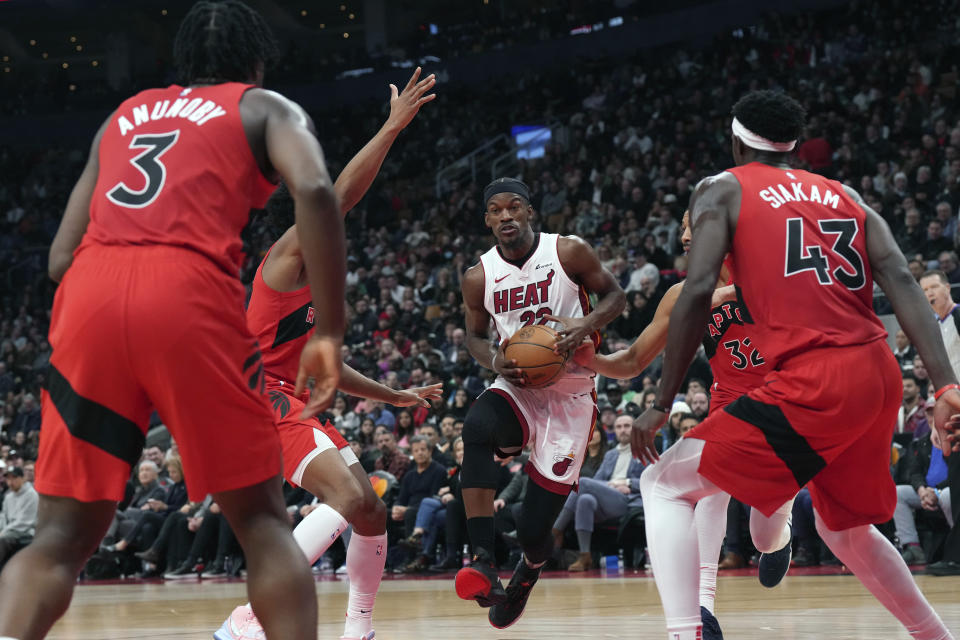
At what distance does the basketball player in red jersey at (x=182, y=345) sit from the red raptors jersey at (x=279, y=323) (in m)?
2.24

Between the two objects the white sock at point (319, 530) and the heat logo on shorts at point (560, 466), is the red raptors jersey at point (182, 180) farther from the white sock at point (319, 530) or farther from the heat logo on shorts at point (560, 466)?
the heat logo on shorts at point (560, 466)

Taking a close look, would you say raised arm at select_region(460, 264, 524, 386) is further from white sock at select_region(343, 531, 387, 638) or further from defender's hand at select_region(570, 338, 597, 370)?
white sock at select_region(343, 531, 387, 638)

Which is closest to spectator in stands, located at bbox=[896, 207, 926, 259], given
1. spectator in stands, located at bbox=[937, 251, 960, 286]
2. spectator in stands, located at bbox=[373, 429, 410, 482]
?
spectator in stands, located at bbox=[937, 251, 960, 286]

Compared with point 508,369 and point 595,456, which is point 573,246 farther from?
point 595,456

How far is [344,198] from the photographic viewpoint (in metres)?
4.32

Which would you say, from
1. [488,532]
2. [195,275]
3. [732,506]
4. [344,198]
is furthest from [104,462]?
[732,506]

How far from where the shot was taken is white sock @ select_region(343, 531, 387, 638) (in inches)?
201

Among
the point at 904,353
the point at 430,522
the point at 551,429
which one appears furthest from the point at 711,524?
the point at 430,522

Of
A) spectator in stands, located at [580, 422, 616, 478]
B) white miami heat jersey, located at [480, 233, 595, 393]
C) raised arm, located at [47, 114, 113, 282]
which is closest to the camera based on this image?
raised arm, located at [47, 114, 113, 282]

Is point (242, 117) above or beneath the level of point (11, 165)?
above

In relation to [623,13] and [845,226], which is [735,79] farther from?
[845,226]

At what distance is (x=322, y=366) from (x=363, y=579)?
246cm

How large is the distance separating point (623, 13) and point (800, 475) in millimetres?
22547

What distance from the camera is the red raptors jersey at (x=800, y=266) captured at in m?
3.68
